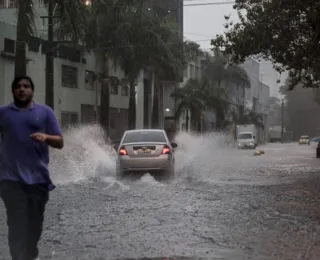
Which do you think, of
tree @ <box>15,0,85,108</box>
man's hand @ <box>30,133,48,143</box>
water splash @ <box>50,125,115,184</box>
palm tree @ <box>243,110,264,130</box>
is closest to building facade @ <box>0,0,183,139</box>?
tree @ <box>15,0,85,108</box>

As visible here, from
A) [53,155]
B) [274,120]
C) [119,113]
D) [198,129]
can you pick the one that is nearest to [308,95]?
[274,120]

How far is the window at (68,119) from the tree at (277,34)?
23524 mm

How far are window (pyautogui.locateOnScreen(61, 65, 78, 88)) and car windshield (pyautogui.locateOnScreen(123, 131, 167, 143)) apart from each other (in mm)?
25838

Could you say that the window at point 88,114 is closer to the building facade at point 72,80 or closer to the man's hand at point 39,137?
the building facade at point 72,80

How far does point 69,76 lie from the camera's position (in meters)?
45.2

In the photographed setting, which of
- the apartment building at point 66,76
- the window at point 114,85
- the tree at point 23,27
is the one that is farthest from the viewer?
the window at point 114,85

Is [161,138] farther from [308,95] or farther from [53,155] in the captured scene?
[308,95]

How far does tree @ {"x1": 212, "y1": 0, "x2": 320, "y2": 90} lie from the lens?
766 inches

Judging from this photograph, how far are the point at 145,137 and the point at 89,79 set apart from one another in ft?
100

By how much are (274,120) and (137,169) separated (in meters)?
162

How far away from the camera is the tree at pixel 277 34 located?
19453mm

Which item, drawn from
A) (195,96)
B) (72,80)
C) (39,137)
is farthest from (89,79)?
(39,137)

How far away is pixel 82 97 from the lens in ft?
155

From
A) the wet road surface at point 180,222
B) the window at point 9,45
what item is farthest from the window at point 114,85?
the wet road surface at point 180,222
